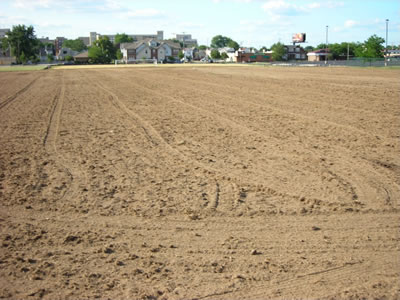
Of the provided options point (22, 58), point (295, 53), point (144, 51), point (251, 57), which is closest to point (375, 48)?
point (251, 57)

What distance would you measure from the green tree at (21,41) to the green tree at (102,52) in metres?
26.7

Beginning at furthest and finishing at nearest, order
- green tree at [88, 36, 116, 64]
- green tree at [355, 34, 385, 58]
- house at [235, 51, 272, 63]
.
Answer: house at [235, 51, 272, 63] < green tree at [88, 36, 116, 64] < green tree at [355, 34, 385, 58]

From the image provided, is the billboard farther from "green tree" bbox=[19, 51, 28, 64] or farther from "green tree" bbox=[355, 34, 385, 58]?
"green tree" bbox=[19, 51, 28, 64]

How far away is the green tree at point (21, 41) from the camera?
486 ft

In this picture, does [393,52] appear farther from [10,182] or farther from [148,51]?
[10,182]

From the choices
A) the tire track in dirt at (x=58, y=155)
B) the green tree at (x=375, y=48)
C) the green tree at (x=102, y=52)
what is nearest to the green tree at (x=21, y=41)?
the green tree at (x=102, y=52)

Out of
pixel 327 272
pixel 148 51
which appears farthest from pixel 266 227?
pixel 148 51

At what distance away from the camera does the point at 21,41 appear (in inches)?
5881

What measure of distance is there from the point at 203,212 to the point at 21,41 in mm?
159949

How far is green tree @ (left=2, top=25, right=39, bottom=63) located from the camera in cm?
14825

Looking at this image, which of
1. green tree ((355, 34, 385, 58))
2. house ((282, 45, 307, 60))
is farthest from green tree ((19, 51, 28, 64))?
green tree ((355, 34, 385, 58))

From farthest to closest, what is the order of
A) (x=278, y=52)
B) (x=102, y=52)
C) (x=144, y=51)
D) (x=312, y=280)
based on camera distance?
(x=144, y=51)
(x=278, y=52)
(x=102, y=52)
(x=312, y=280)

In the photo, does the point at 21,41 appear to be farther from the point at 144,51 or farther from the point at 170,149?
the point at 170,149

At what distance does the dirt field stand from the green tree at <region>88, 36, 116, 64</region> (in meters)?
125
